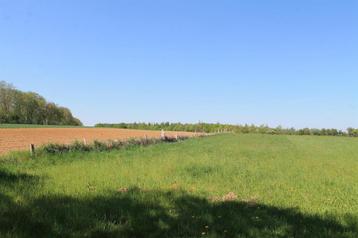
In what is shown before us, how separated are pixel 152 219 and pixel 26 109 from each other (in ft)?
454

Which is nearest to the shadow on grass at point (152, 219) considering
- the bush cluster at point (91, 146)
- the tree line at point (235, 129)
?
the bush cluster at point (91, 146)

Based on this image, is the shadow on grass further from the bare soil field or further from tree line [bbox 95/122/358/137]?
tree line [bbox 95/122/358/137]

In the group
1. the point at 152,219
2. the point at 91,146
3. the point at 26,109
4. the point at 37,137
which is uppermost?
the point at 26,109

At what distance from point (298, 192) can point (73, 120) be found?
157723 millimetres

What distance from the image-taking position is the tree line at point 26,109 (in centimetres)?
12988

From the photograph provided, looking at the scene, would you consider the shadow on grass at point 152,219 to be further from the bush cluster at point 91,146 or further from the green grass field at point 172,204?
the bush cluster at point 91,146

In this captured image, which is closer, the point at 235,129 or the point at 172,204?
the point at 172,204

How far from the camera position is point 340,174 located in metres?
18.0

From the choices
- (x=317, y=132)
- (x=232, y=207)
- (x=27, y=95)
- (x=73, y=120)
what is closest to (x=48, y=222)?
(x=232, y=207)

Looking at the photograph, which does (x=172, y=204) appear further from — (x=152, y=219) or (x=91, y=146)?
(x=91, y=146)

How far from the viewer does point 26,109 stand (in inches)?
5408

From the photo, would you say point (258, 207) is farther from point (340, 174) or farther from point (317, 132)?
point (317, 132)

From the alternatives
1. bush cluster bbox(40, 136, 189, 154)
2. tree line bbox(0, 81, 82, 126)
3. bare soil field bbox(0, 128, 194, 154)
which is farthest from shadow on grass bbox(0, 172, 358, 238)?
tree line bbox(0, 81, 82, 126)

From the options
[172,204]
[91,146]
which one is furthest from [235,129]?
[172,204]
